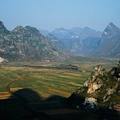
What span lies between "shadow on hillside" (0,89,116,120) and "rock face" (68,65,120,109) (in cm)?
760

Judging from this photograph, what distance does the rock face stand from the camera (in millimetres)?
148663

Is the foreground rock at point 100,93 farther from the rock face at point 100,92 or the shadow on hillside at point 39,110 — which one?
the shadow on hillside at point 39,110

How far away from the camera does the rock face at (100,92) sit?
5853 inches

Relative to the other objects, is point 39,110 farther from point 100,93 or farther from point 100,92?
point 100,92

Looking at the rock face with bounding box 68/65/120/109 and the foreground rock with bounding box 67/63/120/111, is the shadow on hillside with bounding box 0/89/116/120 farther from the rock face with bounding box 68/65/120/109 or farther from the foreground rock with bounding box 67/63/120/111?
the rock face with bounding box 68/65/120/109

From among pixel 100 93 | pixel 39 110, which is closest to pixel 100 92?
pixel 100 93

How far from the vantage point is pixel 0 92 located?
18312 centimetres

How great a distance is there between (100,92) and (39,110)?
3270cm

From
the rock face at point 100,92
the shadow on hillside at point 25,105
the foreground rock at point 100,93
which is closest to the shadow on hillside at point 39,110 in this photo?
the shadow on hillside at point 25,105

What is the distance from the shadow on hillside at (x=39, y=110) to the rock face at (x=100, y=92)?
24.9 feet

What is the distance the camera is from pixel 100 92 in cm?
15662

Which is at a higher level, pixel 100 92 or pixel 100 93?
pixel 100 92

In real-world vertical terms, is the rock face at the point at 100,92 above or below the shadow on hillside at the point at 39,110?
above

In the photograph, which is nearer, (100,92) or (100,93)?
(100,93)
